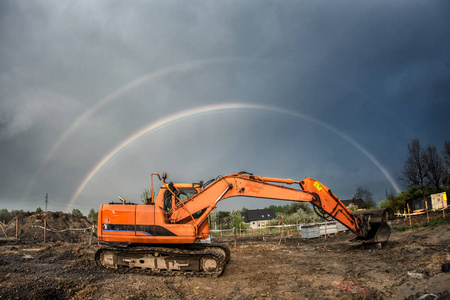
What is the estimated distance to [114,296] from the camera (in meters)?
7.73

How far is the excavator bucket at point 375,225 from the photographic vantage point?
1327 cm

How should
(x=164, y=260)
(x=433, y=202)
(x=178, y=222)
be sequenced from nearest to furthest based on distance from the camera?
(x=164, y=260) < (x=178, y=222) < (x=433, y=202)

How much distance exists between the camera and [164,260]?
1055 centimetres

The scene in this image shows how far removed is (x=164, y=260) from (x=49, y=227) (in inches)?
1019

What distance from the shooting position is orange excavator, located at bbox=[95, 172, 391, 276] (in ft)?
34.4

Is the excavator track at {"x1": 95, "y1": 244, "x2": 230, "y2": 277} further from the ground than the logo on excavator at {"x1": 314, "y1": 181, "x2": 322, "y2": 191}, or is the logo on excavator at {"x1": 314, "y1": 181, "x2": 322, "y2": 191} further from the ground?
the logo on excavator at {"x1": 314, "y1": 181, "x2": 322, "y2": 191}

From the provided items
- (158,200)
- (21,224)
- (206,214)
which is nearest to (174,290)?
(206,214)

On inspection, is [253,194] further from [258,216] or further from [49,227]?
[258,216]

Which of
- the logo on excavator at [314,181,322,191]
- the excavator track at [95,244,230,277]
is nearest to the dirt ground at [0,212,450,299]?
the excavator track at [95,244,230,277]

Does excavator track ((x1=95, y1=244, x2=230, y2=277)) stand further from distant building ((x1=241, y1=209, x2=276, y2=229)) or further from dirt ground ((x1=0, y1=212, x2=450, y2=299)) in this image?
distant building ((x1=241, y1=209, x2=276, y2=229))

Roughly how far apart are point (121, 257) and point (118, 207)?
1828 mm

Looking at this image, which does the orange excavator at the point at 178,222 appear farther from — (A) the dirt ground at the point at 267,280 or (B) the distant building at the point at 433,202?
(B) the distant building at the point at 433,202

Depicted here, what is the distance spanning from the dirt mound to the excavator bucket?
2123 centimetres

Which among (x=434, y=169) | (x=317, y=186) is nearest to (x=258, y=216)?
(x=434, y=169)
